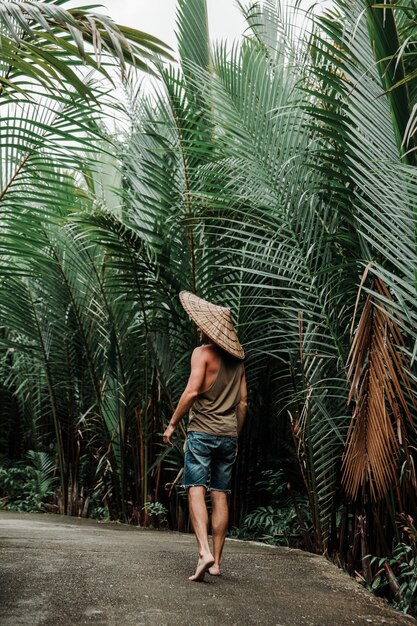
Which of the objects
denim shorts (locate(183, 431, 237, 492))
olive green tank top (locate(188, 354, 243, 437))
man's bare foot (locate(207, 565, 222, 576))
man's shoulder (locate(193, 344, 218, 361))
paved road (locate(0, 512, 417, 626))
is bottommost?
paved road (locate(0, 512, 417, 626))

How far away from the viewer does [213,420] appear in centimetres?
395

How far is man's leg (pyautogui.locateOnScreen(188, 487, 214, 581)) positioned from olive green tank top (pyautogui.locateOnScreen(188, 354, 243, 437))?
12.4 inches

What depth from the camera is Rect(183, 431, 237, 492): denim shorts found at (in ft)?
12.7

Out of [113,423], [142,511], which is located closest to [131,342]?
[113,423]

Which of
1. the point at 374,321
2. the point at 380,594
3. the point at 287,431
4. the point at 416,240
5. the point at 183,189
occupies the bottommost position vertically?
the point at 380,594

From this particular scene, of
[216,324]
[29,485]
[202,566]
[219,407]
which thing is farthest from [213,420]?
[29,485]


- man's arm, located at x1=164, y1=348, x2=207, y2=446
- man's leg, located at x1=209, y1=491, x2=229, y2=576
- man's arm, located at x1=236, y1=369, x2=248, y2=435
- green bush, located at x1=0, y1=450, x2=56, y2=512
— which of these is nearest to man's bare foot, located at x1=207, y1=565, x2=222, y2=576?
man's leg, located at x1=209, y1=491, x2=229, y2=576

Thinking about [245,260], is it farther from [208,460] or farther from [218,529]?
[218,529]

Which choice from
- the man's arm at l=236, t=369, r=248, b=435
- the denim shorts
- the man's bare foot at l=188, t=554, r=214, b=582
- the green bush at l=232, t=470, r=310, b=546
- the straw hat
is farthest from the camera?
the green bush at l=232, t=470, r=310, b=546

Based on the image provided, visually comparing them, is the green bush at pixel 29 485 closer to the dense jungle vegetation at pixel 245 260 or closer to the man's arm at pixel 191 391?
the dense jungle vegetation at pixel 245 260

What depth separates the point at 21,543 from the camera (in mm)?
4625

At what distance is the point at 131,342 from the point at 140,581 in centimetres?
309

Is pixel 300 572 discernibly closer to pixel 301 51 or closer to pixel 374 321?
pixel 374 321

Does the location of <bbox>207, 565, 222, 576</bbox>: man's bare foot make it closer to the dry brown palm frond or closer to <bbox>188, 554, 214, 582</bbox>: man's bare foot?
<bbox>188, 554, 214, 582</bbox>: man's bare foot
